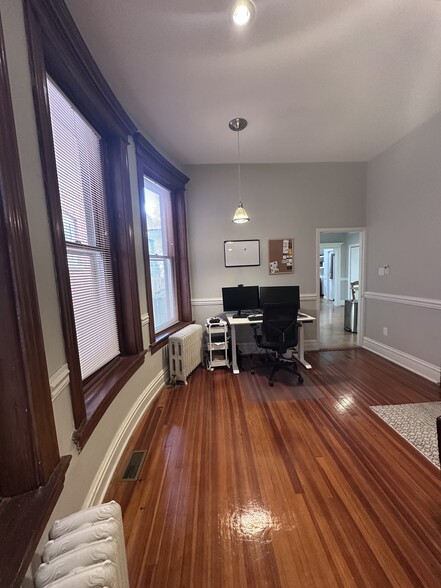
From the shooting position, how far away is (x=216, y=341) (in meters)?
3.56

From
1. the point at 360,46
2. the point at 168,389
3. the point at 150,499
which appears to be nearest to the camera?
the point at 150,499

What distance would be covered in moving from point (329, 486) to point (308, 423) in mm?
663

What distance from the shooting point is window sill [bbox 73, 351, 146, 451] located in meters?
1.35

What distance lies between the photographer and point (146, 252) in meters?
2.71

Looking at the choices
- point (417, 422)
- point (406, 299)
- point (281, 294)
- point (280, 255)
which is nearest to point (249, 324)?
point (281, 294)

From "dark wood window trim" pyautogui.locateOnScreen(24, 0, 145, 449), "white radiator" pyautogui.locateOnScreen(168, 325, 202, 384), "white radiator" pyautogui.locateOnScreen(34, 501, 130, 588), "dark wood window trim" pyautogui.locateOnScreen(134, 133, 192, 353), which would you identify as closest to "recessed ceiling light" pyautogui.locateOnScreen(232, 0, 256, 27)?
"dark wood window trim" pyautogui.locateOnScreen(24, 0, 145, 449)

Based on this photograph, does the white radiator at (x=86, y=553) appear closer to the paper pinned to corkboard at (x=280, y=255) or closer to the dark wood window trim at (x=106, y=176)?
the dark wood window trim at (x=106, y=176)

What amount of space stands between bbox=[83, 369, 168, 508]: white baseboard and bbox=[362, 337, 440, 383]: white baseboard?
10.7 feet

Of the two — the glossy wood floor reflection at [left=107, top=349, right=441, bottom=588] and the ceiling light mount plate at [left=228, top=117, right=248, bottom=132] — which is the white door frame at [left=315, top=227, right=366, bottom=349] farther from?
the ceiling light mount plate at [left=228, top=117, right=248, bottom=132]

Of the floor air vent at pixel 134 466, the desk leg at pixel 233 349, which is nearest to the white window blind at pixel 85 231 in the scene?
the floor air vent at pixel 134 466

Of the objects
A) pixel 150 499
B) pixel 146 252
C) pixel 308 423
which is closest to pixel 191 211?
pixel 146 252

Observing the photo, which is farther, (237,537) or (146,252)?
(146,252)

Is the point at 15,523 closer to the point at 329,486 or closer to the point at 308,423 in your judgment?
the point at 329,486

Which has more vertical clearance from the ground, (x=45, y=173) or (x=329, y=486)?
(x=45, y=173)
